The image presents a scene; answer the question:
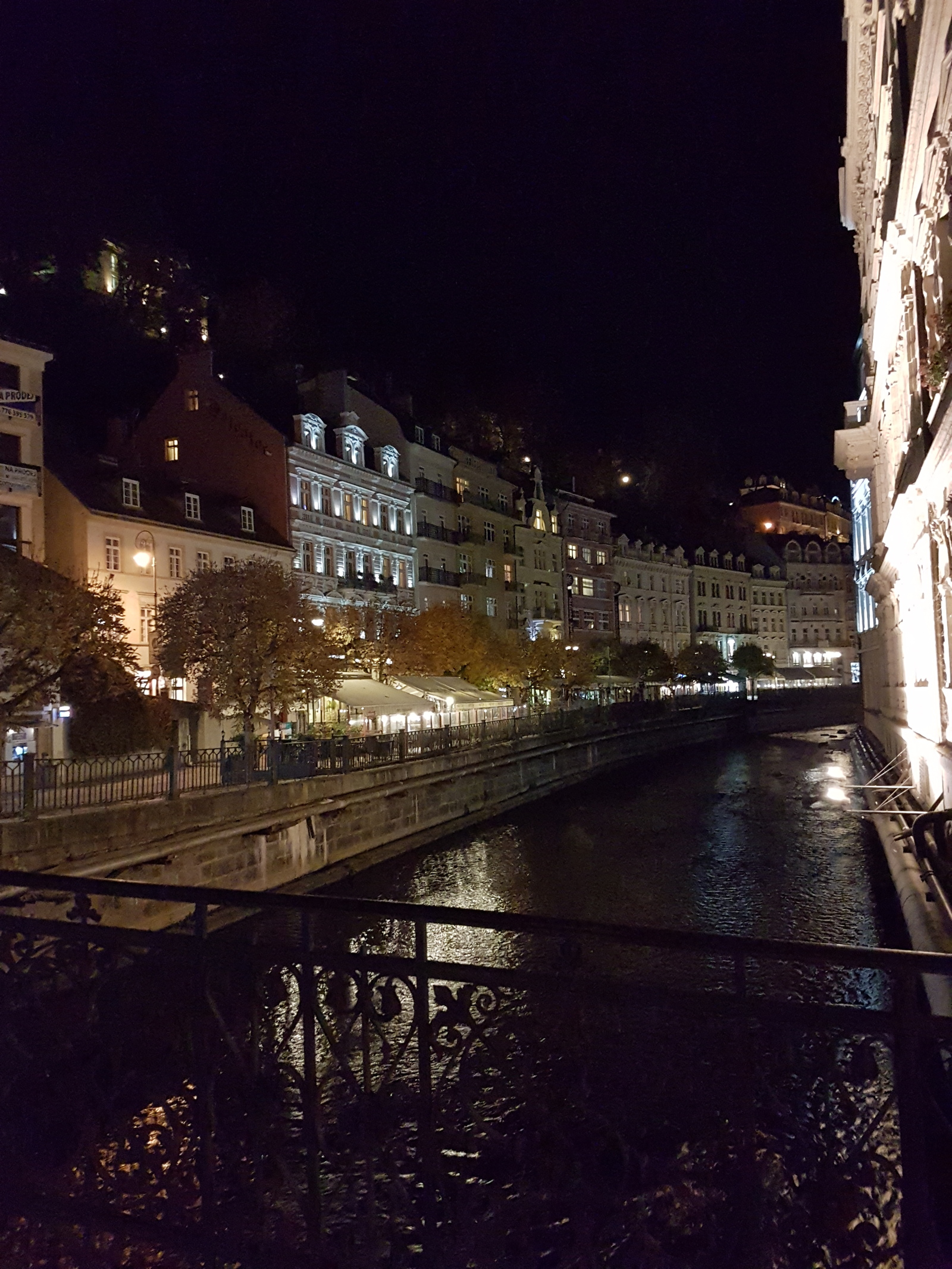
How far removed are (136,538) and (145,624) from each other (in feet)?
10.4

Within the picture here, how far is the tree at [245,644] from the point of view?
94.5ft

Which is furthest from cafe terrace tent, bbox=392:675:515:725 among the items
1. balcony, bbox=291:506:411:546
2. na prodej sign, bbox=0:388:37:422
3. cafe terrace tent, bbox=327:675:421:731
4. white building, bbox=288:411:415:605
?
na prodej sign, bbox=0:388:37:422

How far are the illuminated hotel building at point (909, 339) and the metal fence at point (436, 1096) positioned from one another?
30.5 feet

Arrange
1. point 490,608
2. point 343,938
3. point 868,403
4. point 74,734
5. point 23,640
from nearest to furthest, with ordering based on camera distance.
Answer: point 343,938
point 23,640
point 74,734
point 868,403
point 490,608

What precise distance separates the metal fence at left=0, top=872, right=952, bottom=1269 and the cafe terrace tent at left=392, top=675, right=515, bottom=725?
30.8m

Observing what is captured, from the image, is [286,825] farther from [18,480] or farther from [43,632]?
[18,480]

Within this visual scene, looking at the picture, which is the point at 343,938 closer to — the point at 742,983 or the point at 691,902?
the point at 691,902

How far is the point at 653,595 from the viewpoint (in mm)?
92688

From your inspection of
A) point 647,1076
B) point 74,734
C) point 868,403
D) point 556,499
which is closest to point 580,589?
point 556,499

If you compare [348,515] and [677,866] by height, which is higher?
[348,515]

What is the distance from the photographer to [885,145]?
827 inches

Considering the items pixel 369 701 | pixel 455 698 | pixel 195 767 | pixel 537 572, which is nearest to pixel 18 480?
pixel 369 701

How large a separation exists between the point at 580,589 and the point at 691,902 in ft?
195

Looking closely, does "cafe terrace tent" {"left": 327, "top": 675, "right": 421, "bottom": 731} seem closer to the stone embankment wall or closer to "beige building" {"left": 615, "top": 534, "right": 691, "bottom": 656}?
the stone embankment wall
